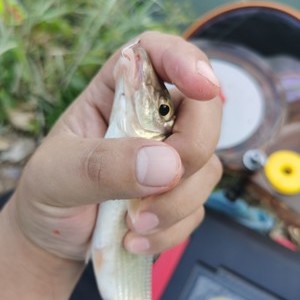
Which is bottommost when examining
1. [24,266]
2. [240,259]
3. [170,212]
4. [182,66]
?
[24,266]

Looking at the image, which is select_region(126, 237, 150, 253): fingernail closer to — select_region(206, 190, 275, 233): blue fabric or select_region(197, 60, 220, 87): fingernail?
select_region(197, 60, 220, 87): fingernail

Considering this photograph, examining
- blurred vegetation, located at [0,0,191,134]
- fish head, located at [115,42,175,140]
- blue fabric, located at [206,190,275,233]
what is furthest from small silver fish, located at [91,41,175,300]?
blurred vegetation, located at [0,0,191,134]

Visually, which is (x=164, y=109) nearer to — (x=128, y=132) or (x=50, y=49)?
(x=128, y=132)

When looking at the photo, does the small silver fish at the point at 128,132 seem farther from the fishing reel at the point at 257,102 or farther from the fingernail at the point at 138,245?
the fishing reel at the point at 257,102

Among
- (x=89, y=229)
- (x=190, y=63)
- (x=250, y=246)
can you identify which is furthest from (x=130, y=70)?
(x=250, y=246)

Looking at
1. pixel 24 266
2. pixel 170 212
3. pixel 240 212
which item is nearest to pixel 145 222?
pixel 170 212

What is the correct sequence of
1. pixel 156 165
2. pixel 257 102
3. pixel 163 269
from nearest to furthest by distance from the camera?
pixel 156 165
pixel 163 269
pixel 257 102

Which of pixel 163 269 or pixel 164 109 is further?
pixel 163 269

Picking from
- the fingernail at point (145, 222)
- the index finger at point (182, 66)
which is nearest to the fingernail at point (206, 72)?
the index finger at point (182, 66)
